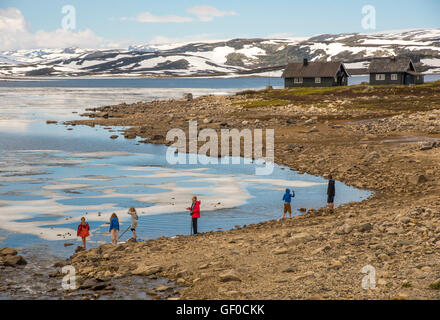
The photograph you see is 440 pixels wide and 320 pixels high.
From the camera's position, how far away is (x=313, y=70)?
122 metres

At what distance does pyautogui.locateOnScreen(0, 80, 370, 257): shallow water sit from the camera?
27.4 meters

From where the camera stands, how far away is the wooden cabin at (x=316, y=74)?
11981 cm

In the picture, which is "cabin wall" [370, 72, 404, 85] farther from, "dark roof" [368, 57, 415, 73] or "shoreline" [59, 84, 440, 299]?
"shoreline" [59, 84, 440, 299]

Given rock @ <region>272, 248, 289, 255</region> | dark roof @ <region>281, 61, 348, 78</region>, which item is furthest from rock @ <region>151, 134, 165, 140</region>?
dark roof @ <region>281, 61, 348, 78</region>

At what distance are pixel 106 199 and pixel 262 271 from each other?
54.7 feet

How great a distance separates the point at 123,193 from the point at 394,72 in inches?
3588

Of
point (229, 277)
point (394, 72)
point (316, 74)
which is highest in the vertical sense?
point (316, 74)

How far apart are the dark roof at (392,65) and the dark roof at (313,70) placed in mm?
7428

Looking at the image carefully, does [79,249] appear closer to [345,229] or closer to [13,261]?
[13,261]

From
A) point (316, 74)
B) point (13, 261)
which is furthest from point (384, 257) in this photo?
point (316, 74)

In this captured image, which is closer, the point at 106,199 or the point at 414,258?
the point at 414,258

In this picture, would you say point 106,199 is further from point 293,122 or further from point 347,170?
point 293,122

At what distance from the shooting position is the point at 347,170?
1535 inches
